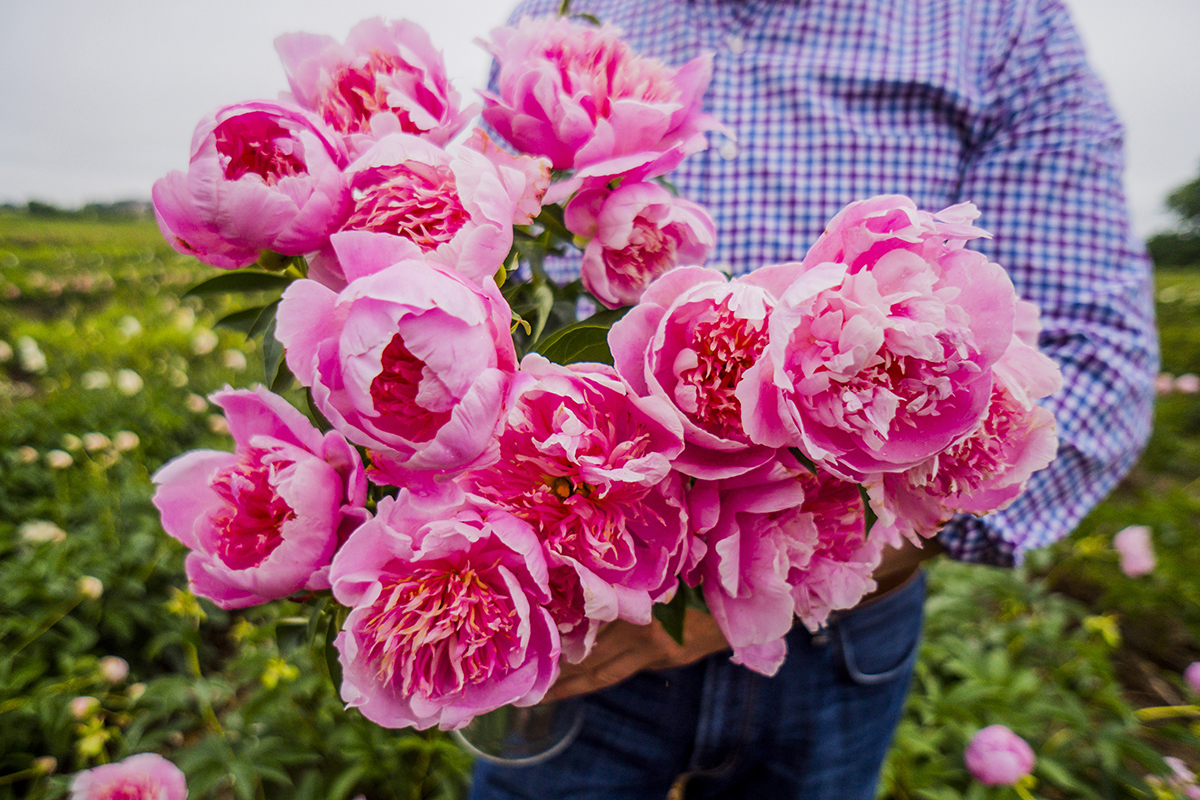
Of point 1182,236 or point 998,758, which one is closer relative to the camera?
point 998,758

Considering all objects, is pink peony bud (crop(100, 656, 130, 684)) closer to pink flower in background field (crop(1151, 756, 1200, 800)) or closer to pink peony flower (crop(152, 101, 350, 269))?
pink peony flower (crop(152, 101, 350, 269))

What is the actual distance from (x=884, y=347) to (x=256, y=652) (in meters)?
1.66

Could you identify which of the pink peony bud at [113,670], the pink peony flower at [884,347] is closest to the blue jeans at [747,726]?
the pink peony flower at [884,347]

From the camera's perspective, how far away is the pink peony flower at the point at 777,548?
0.32 meters

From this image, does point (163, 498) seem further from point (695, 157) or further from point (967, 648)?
point (967, 648)

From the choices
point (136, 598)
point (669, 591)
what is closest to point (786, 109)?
point (669, 591)

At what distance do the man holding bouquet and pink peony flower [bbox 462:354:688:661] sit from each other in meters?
0.47

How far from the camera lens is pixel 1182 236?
938cm

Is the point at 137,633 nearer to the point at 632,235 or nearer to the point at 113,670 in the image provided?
the point at 113,670

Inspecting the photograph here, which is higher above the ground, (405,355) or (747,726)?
(405,355)

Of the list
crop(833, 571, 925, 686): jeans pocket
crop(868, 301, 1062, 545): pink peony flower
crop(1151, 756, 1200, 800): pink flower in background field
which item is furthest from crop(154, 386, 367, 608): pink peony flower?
crop(1151, 756, 1200, 800): pink flower in background field

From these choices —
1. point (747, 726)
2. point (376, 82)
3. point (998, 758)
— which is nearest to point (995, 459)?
point (376, 82)

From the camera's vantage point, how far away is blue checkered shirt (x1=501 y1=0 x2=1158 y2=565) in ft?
2.46

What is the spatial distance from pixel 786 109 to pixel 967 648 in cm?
151
